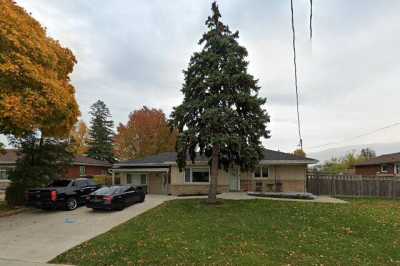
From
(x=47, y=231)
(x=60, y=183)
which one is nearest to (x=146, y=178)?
(x=60, y=183)

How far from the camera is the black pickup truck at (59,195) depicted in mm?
14961

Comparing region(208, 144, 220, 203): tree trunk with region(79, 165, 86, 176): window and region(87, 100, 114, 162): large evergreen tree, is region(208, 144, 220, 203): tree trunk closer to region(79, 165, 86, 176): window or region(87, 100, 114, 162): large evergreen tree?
region(79, 165, 86, 176): window

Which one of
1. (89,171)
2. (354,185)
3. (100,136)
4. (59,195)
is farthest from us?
(100,136)

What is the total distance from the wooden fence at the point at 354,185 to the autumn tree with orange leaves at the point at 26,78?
1844 centimetres

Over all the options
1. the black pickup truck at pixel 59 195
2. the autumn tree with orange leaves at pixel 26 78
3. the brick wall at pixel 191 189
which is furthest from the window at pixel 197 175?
the autumn tree with orange leaves at pixel 26 78

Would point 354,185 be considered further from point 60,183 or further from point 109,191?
point 60,183

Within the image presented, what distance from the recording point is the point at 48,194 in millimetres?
14969

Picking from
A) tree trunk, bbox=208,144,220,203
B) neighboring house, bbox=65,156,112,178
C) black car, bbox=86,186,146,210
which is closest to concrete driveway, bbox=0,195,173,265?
black car, bbox=86,186,146,210

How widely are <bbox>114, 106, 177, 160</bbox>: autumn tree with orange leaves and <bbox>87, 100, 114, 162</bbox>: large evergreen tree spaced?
7.03 meters

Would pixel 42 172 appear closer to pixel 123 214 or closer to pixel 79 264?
pixel 123 214

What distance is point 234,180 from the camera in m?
22.9

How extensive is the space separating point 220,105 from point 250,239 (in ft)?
28.3

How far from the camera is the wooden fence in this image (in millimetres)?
21047

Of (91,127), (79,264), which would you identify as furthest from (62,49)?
(91,127)
